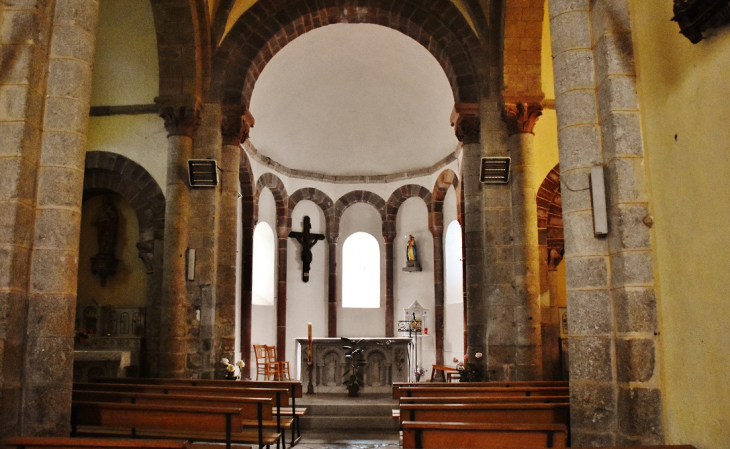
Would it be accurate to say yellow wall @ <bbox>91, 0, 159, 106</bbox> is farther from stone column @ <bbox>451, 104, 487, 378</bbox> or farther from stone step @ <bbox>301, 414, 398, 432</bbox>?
stone step @ <bbox>301, 414, 398, 432</bbox>

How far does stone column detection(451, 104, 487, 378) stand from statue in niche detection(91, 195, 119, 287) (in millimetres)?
5831

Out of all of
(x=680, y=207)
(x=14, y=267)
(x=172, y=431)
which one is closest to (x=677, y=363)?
(x=680, y=207)

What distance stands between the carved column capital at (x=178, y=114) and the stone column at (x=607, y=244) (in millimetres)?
6319

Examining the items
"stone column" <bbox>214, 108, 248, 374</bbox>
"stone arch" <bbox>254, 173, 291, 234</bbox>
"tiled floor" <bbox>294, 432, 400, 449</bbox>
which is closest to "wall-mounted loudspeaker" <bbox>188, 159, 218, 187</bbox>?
"stone column" <bbox>214, 108, 248, 374</bbox>

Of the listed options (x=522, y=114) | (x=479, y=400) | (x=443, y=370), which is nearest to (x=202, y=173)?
(x=522, y=114)

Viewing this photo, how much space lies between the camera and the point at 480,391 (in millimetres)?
6750

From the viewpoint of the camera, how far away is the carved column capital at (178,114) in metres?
9.88

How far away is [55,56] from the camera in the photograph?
5133 millimetres

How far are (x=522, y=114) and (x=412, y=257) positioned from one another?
8.15 meters

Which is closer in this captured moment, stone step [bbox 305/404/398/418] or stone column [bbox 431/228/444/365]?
stone step [bbox 305/404/398/418]

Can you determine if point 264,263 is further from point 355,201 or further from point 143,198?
point 143,198

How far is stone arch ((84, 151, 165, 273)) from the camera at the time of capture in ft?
35.0

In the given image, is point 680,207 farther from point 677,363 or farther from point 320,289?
point 320,289

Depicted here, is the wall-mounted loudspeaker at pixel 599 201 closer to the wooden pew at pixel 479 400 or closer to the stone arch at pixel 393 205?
the wooden pew at pixel 479 400
